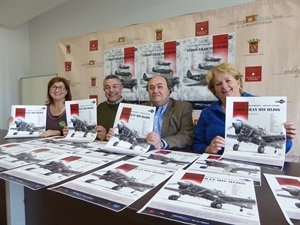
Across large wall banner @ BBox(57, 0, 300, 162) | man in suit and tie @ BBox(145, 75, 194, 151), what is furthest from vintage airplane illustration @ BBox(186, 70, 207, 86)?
man in suit and tie @ BBox(145, 75, 194, 151)

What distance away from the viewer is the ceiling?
257cm

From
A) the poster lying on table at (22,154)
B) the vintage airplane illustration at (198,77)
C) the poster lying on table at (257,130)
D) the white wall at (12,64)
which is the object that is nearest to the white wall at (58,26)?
the white wall at (12,64)

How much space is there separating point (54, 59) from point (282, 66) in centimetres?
297

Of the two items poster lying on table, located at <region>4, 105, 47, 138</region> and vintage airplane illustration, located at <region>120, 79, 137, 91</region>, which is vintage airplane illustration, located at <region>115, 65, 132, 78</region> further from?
poster lying on table, located at <region>4, 105, 47, 138</region>

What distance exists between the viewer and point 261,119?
34.2 inches

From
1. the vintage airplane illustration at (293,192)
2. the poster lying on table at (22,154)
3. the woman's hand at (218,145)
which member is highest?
the woman's hand at (218,145)

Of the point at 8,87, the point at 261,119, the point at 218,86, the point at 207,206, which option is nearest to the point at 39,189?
the point at 207,206

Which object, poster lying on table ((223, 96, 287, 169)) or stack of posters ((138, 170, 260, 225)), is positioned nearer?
stack of posters ((138, 170, 260, 225))

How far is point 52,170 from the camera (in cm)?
73

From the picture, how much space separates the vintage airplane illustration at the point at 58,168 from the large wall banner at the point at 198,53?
1.37m

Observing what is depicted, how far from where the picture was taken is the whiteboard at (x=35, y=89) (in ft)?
10.7

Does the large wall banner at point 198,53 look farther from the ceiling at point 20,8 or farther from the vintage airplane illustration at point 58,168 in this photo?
the vintage airplane illustration at point 58,168

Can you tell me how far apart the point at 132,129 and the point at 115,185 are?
0.49 meters

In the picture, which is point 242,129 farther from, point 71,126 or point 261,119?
point 71,126
